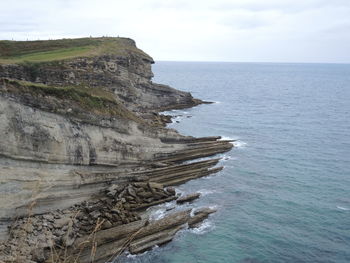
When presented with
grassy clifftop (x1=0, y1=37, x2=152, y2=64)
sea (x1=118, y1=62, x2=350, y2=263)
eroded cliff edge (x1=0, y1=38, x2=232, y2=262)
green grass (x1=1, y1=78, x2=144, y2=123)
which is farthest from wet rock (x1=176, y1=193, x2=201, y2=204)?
grassy clifftop (x1=0, y1=37, x2=152, y2=64)

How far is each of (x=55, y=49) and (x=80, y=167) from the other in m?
36.8

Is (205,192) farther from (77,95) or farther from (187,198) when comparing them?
(77,95)

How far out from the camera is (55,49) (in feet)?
206

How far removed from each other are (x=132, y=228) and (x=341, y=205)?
67.3 ft

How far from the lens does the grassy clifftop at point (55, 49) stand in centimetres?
5394

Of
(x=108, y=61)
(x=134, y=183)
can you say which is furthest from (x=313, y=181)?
(x=108, y=61)

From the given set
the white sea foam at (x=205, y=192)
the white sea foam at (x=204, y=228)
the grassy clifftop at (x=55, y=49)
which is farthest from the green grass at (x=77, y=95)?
the grassy clifftop at (x=55, y=49)

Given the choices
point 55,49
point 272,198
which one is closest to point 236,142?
point 272,198

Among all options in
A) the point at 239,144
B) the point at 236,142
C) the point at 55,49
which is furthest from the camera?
the point at 55,49

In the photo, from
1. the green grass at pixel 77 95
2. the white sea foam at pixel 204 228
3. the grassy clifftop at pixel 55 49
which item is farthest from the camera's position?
the grassy clifftop at pixel 55 49

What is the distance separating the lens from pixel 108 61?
6184cm

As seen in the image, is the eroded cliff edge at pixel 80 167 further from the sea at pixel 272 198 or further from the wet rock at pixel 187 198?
the sea at pixel 272 198

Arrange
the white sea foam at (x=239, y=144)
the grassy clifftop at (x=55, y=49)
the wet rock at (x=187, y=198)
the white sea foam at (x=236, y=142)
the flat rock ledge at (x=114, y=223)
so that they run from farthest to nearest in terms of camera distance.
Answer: the white sea foam at (x=236, y=142), the white sea foam at (x=239, y=144), the grassy clifftop at (x=55, y=49), the wet rock at (x=187, y=198), the flat rock ledge at (x=114, y=223)

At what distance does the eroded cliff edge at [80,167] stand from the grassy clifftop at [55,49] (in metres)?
3.59
